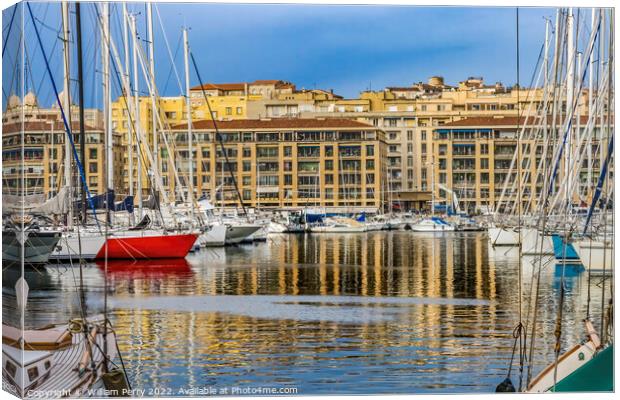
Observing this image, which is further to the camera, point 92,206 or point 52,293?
point 92,206

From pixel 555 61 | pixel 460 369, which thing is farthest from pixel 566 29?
pixel 460 369

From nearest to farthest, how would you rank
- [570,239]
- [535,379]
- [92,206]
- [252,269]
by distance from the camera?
1. [535,379]
2. [570,239]
3. [92,206]
4. [252,269]

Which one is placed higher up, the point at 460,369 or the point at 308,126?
the point at 308,126

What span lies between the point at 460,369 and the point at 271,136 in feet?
56.3

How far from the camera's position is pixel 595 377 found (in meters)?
11.1

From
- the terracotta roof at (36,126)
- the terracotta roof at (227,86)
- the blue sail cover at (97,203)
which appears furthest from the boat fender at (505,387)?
the blue sail cover at (97,203)

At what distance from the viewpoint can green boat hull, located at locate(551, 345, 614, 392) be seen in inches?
435

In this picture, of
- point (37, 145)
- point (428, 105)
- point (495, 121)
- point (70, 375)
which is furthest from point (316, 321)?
point (70, 375)

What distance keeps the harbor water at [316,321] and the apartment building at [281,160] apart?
3.98 m

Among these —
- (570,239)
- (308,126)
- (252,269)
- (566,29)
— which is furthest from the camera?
(308,126)

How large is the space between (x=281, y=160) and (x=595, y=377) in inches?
1018

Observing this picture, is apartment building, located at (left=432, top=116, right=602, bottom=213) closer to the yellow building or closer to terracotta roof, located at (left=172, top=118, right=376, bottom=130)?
the yellow building

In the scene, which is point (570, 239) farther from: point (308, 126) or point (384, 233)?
point (384, 233)

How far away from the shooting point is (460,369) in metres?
12.7
